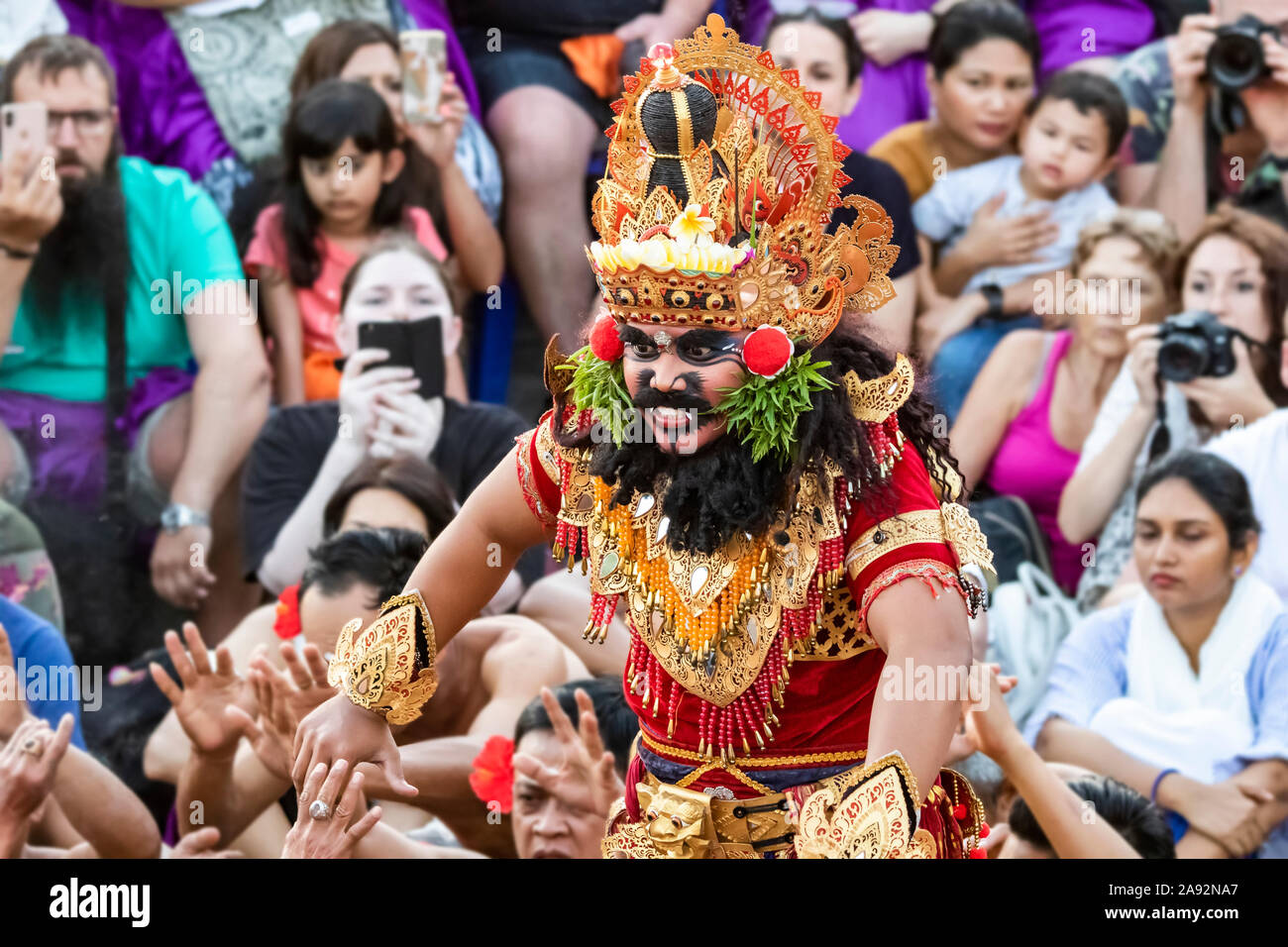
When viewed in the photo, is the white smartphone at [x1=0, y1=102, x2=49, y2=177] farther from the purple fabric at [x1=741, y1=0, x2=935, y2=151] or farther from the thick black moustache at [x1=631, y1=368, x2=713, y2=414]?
the thick black moustache at [x1=631, y1=368, x2=713, y2=414]

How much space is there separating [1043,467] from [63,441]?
104 inches

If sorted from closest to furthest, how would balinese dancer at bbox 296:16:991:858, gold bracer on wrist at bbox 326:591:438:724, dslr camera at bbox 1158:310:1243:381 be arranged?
1. balinese dancer at bbox 296:16:991:858
2. gold bracer on wrist at bbox 326:591:438:724
3. dslr camera at bbox 1158:310:1243:381

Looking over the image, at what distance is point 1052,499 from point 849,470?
229 cm

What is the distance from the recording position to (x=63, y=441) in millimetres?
4555

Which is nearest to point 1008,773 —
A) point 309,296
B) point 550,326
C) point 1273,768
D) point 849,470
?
point 1273,768

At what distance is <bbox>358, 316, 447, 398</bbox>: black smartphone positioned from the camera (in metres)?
4.50

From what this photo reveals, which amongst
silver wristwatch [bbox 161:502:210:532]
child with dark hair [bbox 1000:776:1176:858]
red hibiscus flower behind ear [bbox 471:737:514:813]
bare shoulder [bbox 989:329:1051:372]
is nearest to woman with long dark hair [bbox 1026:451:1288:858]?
child with dark hair [bbox 1000:776:1176:858]

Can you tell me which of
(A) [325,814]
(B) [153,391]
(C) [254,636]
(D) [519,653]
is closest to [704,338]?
(A) [325,814]

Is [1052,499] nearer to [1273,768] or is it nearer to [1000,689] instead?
[1273,768]

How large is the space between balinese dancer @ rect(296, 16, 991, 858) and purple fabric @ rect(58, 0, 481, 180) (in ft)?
7.58

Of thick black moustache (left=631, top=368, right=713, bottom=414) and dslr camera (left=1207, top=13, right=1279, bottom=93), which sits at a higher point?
dslr camera (left=1207, top=13, right=1279, bottom=93)

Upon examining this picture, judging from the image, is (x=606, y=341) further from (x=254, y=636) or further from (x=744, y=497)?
(x=254, y=636)

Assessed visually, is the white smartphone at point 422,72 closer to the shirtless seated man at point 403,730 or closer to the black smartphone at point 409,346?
the black smartphone at point 409,346
